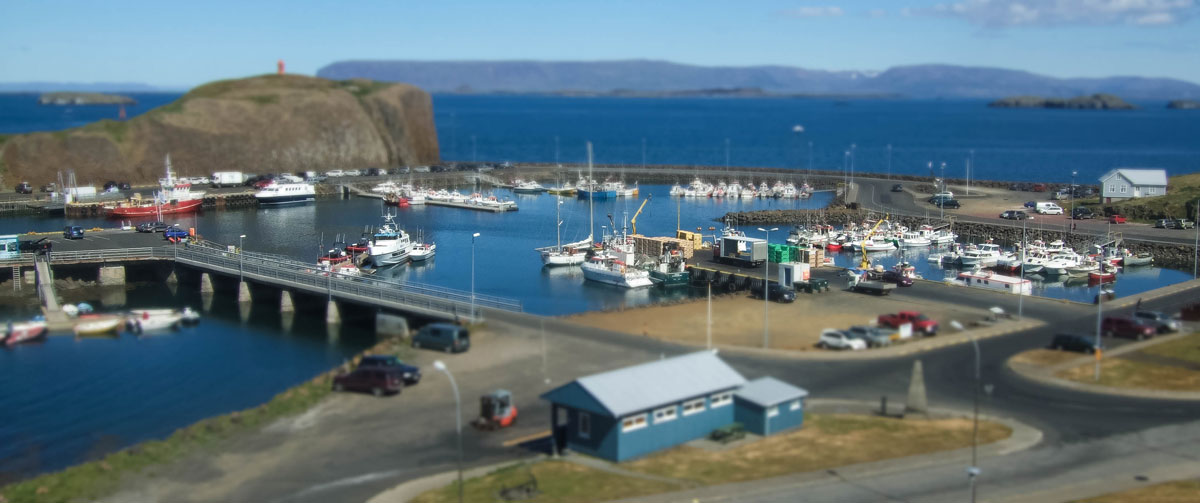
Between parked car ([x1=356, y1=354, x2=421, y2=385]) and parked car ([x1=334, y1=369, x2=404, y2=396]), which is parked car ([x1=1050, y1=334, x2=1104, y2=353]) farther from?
parked car ([x1=334, y1=369, x2=404, y2=396])

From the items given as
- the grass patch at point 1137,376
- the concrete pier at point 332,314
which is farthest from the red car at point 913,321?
the concrete pier at point 332,314

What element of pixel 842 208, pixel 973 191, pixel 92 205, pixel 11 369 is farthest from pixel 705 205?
pixel 11 369

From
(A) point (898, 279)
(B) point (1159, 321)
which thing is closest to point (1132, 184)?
(A) point (898, 279)

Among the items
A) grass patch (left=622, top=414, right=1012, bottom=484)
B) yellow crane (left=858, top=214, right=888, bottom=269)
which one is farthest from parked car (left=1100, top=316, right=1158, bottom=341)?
yellow crane (left=858, top=214, right=888, bottom=269)

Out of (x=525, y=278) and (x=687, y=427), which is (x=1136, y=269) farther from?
(x=687, y=427)

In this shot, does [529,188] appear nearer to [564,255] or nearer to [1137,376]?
[564,255]
